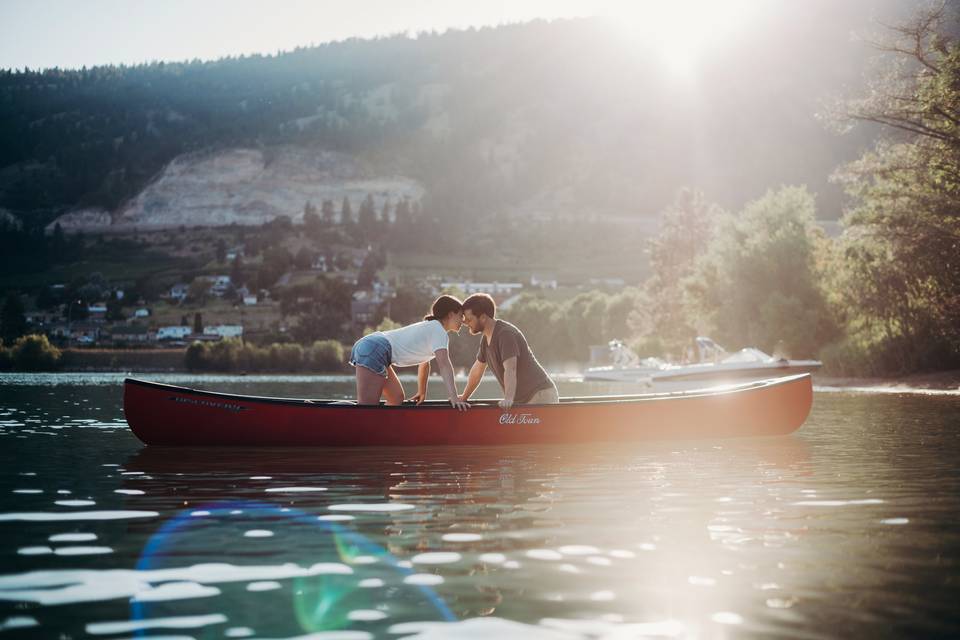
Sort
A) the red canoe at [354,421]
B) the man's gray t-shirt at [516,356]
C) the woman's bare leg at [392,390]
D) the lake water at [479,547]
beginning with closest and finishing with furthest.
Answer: the lake water at [479,547]
the man's gray t-shirt at [516,356]
the red canoe at [354,421]
the woman's bare leg at [392,390]

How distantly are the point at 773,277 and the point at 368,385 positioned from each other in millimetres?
47789

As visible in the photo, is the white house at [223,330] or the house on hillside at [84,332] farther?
the white house at [223,330]

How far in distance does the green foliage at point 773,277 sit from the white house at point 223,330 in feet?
370

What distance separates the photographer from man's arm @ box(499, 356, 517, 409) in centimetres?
1538

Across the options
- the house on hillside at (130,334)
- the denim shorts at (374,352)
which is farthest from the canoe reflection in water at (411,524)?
the house on hillside at (130,334)

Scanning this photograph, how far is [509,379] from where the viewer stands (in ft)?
50.8

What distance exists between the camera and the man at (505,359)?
48.5 ft

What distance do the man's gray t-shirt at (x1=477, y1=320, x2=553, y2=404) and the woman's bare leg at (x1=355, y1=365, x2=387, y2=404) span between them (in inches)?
70.7

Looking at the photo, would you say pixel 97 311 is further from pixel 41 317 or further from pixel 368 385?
pixel 368 385

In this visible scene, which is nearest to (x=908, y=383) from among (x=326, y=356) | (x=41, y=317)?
(x=326, y=356)

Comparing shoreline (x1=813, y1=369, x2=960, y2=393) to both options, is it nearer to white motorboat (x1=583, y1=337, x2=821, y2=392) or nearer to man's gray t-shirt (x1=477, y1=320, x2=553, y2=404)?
white motorboat (x1=583, y1=337, x2=821, y2=392)

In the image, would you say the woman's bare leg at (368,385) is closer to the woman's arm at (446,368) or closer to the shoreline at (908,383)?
the woman's arm at (446,368)

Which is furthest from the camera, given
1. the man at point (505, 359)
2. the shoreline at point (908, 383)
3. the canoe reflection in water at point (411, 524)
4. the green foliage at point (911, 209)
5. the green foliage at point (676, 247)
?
the green foliage at point (676, 247)

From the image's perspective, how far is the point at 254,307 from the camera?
177750 mm
